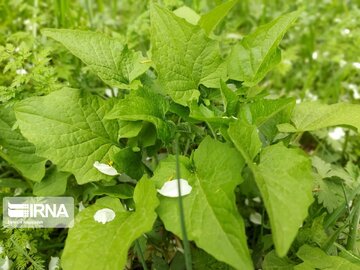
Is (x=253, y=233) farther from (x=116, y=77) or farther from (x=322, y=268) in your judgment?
(x=116, y=77)

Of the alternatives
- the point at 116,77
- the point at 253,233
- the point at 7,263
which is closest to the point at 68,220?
the point at 7,263

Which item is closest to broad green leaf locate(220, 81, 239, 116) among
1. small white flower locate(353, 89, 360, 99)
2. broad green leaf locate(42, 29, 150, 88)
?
broad green leaf locate(42, 29, 150, 88)

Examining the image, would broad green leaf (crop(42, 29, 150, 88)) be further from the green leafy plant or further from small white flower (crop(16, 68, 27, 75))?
small white flower (crop(16, 68, 27, 75))

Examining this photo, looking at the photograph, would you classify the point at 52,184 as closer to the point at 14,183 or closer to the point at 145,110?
the point at 14,183

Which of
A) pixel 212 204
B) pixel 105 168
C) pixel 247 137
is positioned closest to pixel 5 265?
pixel 105 168

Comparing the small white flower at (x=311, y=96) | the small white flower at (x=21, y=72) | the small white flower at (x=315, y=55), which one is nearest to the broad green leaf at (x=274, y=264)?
the small white flower at (x=21, y=72)

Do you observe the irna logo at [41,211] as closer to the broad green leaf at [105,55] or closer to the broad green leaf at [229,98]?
the broad green leaf at [105,55]
